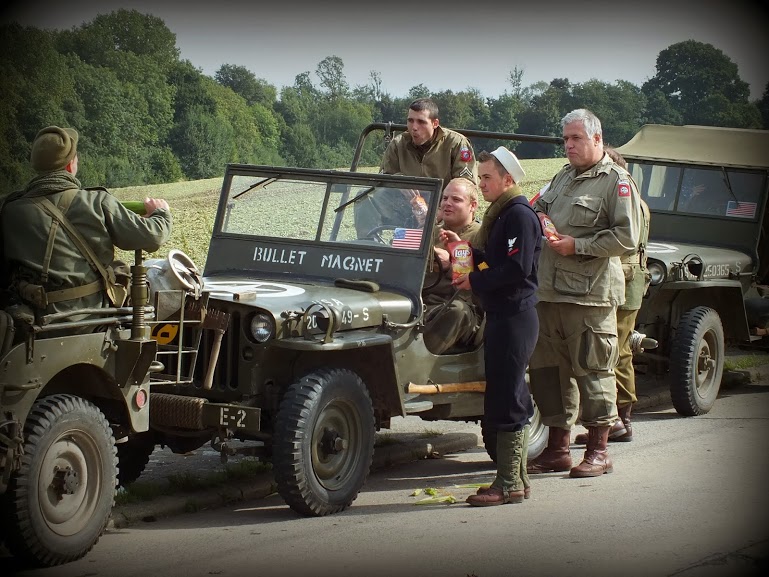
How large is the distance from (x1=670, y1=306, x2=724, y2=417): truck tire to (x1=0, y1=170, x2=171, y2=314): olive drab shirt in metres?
5.05

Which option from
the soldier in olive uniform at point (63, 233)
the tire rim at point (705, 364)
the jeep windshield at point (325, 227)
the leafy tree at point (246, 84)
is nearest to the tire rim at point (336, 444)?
the jeep windshield at point (325, 227)

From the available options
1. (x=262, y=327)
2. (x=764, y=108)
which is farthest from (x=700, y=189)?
(x=262, y=327)

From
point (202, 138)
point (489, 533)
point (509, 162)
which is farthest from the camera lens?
point (202, 138)

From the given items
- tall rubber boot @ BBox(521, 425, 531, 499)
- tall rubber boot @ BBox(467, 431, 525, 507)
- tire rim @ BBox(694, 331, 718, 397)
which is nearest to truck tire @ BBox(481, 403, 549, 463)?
tall rubber boot @ BBox(521, 425, 531, 499)

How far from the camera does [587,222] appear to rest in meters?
7.59

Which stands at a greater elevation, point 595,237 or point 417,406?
point 595,237

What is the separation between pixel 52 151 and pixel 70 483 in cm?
150

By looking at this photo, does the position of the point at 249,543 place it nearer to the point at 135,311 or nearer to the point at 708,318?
the point at 135,311

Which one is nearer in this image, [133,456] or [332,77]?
[133,456]

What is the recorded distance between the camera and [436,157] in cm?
882

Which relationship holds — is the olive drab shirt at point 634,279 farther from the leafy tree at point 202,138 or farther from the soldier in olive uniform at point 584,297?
the leafy tree at point 202,138

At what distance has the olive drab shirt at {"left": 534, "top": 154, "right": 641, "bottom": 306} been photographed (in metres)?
7.46

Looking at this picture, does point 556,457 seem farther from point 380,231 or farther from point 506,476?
point 380,231

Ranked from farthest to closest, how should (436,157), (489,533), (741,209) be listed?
1. (741,209)
2. (436,157)
3. (489,533)
